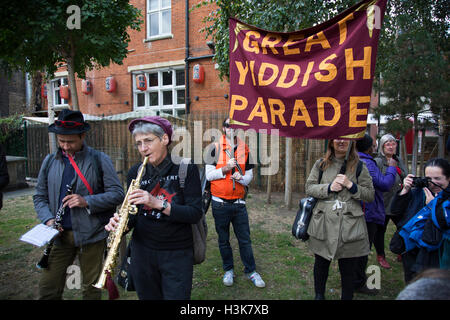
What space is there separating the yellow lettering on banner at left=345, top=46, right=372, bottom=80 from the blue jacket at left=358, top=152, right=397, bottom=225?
110 centimetres

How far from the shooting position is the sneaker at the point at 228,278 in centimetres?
350

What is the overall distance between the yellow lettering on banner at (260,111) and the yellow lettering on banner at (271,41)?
513 millimetres

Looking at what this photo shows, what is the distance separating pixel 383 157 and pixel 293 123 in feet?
6.09

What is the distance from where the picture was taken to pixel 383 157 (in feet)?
12.6

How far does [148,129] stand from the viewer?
6.96 ft

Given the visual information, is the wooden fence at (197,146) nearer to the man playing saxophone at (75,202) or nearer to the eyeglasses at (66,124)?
the man playing saxophone at (75,202)


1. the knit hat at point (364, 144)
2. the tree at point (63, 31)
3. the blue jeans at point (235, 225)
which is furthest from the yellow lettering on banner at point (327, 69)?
the tree at point (63, 31)

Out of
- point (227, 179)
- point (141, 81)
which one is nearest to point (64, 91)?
point (141, 81)

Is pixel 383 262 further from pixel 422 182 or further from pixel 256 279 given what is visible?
pixel 422 182

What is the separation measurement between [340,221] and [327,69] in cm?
144

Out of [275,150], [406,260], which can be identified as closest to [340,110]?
[406,260]

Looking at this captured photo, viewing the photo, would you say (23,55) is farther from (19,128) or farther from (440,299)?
(19,128)

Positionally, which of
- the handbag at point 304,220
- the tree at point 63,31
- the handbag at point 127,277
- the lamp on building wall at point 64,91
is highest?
the lamp on building wall at point 64,91

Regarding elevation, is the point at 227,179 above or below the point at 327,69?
below
